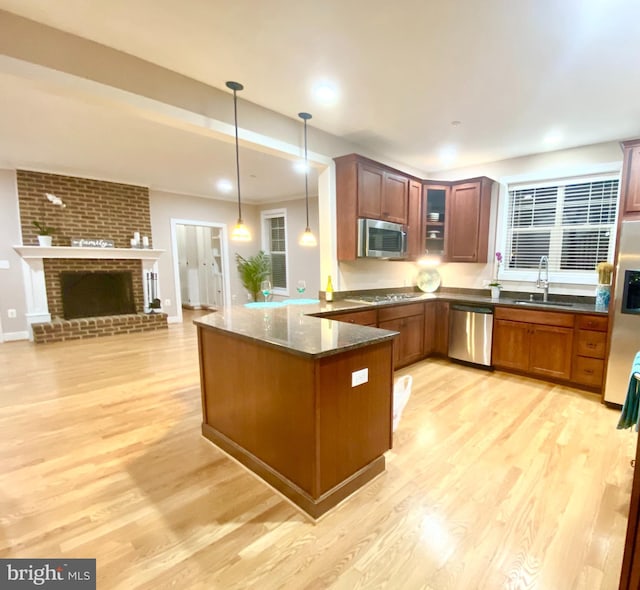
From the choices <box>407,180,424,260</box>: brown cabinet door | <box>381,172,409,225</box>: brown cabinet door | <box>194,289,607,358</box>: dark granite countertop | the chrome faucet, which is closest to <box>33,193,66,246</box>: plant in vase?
<box>194,289,607,358</box>: dark granite countertop

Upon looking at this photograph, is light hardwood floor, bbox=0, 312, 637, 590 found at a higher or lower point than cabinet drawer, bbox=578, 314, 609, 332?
lower

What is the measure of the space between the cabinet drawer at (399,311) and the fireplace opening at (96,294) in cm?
504

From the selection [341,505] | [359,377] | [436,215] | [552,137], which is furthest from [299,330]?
[552,137]

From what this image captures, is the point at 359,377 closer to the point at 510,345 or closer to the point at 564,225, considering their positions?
the point at 510,345

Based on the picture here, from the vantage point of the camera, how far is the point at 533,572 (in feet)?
4.55

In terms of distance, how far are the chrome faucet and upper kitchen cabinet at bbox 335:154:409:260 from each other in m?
2.01

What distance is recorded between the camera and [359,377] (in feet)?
5.90

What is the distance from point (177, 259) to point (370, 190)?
4.70 m

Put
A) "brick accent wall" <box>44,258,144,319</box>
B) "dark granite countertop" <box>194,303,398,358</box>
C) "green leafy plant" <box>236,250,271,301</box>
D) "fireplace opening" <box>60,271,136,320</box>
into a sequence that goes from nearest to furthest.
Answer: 1. "dark granite countertop" <box>194,303,398,358</box>
2. "brick accent wall" <box>44,258,144,319</box>
3. "fireplace opening" <box>60,271,136,320</box>
4. "green leafy plant" <box>236,250,271,301</box>

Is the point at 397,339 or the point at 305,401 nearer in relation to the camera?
the point at 305,401

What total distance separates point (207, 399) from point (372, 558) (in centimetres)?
148

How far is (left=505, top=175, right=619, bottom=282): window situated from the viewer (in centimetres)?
379

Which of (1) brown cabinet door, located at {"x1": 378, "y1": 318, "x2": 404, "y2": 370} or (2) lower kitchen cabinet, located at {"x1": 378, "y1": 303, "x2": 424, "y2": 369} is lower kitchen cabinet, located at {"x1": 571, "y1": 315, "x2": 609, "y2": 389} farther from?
(1) brown cabinet door, located at {"x1": 378, "y1": 318, "x2": 404, "y2": 370}

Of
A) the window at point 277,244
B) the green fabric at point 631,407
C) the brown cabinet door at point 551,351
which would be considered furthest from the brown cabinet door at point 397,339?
the window at point 277,244
